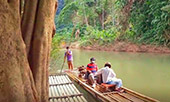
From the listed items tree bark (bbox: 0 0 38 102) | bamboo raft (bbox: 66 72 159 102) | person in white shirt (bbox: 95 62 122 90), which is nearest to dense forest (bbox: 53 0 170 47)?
person in white shirt (bbox: 95 62 122 90)

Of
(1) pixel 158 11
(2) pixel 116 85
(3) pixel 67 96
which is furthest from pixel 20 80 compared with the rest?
(1) pixel 158 11

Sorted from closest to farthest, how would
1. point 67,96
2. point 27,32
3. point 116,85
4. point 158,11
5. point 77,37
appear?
point 27,32 < point 67,96 < point 116,85 < point 158,11 < point 77,37

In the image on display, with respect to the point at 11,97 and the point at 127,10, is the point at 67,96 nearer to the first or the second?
the point at 11,97

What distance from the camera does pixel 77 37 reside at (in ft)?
105

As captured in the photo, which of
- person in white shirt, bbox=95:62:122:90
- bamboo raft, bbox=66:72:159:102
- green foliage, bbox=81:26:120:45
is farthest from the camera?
green foliage, bbox=81:26:120:45

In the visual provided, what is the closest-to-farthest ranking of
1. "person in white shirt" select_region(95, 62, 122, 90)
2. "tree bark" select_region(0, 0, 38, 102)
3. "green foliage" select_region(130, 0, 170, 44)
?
"tree bark" select_region(0, 0, 38, 102) < "person in white shirt" select_region(95, 62, 122, 90) < "green foliage" select_region(130, 0, 170, 44)

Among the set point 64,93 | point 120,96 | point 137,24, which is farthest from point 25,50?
point 137,24

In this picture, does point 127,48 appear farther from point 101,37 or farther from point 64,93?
point 64,93

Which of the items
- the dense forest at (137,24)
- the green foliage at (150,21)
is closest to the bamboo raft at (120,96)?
the dense forest at (137,24)

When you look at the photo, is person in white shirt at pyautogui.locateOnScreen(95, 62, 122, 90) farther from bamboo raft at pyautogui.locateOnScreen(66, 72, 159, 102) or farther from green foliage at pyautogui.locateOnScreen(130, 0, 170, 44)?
green foliage at pyautogui.locateOnScreen(130, 0, 170, 44)

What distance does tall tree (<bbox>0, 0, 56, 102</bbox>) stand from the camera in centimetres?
328

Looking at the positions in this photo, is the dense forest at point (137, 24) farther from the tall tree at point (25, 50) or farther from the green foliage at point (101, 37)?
the tall tree at point (25, 50)

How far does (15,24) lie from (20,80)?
812 millimetres

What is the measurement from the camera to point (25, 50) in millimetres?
3559
